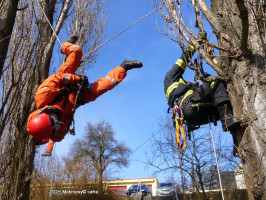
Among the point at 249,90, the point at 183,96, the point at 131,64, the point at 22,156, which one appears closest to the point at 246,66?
the point at 249,90

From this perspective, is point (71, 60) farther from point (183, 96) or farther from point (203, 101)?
point (203, 101)

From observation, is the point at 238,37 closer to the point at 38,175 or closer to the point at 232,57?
the point at 232,57

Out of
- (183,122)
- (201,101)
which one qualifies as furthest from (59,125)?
(201,101)

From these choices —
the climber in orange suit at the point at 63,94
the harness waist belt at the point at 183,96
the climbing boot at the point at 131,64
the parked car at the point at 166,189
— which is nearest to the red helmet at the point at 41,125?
the climber in orange suit at the point at 63,94

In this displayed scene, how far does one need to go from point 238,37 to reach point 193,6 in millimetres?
1270

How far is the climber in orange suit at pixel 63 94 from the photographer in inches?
156

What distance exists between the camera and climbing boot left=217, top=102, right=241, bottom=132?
272 centimetres

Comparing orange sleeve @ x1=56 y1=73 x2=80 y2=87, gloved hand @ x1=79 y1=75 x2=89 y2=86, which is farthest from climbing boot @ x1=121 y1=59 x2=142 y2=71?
orange sleeve @ x1=56 y1=73 x2=80 y2=87

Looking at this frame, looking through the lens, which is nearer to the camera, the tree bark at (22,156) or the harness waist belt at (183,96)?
the harness waist belt at (183,96)

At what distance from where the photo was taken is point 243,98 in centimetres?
269

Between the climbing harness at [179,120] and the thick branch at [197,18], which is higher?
the thick branch at [197,18]

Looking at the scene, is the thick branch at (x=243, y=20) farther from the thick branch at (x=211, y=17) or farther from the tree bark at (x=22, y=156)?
the tree bark at (x=22, y=156)

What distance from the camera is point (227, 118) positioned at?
2.98 metres

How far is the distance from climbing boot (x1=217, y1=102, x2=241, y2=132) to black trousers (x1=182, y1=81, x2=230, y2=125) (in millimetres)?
82
